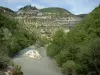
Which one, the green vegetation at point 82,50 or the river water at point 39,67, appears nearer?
the green vegetation at point 82,50

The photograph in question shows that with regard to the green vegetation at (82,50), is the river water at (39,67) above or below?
below

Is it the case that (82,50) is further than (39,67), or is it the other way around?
(39,67)

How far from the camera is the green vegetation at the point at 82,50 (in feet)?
88.6

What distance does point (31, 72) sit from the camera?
3562cm

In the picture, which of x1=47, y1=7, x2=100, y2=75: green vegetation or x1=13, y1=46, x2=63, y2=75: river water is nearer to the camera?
x1=47, y1=7, x2=100, y2=75: green vegetation

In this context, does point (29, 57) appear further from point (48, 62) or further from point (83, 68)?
point (83, 68)

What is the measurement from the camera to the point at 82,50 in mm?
28234

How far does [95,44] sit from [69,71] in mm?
6716

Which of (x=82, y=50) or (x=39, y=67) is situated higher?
(x=82, y=50)

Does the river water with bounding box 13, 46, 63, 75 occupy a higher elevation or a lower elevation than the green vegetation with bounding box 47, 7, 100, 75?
lower

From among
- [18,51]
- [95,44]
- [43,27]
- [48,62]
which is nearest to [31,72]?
[48,62]

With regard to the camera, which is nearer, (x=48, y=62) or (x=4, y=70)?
(x=4, y=70)

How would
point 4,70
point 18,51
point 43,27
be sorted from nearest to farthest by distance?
point 4,70, point 18,51, point 43,27

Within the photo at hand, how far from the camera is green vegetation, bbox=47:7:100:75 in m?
27.0
